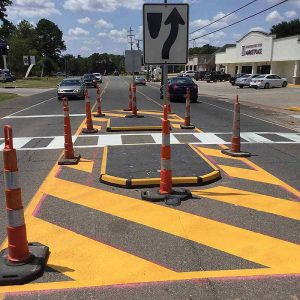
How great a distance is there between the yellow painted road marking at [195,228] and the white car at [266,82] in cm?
4090

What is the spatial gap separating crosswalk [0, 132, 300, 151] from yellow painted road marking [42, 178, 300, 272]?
4.24 meters

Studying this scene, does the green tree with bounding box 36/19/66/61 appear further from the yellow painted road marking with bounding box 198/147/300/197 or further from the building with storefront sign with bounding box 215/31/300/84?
the yellow painted road marking with bounding box 198/147/300/197

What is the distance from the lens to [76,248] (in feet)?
15.1

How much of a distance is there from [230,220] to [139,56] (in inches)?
520

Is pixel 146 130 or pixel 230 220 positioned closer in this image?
pixel 230 220

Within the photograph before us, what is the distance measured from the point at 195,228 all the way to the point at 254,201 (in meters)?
1.44

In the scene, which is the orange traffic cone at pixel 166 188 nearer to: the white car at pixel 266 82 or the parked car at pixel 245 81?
the white car at pixel 266 82

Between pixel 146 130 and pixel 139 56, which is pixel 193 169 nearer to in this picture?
pixel 146 130

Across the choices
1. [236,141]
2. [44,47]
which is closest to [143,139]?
[236,141]

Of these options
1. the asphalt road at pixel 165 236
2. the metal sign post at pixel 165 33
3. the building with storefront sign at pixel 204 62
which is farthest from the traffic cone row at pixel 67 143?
the building with storefront sign at pixel 204 62

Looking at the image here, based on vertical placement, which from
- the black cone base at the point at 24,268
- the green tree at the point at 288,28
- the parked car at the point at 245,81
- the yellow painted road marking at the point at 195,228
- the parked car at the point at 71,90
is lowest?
the parked car at the point at 245,81

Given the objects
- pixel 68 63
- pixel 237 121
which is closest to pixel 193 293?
pixel 237 121

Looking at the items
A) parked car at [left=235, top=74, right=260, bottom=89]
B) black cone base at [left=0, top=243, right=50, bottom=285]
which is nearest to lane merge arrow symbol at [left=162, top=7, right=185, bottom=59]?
black cone base at [left=0, top=243, right=50, bottom=285]

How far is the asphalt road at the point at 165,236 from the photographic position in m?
3.81
